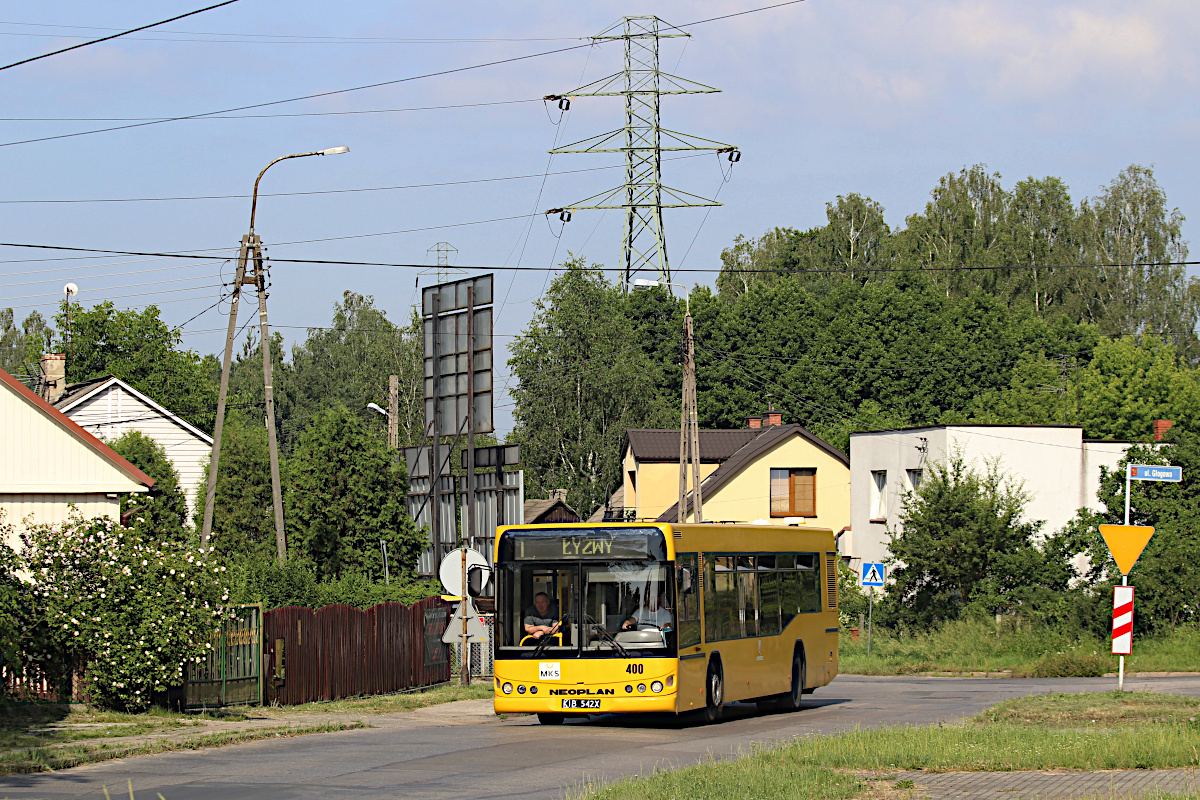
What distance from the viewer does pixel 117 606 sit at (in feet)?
59.1

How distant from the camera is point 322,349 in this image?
115250mm

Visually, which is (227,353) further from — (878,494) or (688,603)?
(878,494)

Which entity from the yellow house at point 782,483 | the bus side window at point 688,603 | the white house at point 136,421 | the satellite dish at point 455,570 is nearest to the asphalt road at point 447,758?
the bus side window at point 688,603

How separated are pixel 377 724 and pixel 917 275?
65645mm

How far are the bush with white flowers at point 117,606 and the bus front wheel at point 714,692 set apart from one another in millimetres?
6750

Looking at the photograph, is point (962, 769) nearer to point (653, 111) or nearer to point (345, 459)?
point (345, 459)

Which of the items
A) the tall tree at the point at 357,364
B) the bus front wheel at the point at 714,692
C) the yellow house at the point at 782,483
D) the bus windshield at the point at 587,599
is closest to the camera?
the bus windshield at the point at 587,599

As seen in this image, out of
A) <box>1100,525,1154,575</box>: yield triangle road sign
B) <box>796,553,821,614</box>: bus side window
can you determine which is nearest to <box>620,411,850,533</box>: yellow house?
<box>796,553,821,614</box>: bus side window

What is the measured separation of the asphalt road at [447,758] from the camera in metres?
12.1

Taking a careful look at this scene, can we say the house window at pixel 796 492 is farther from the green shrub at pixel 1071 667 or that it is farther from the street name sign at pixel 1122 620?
the street name sign at pixel 1122 620

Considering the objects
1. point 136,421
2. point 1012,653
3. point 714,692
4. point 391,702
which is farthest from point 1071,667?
point 136,421

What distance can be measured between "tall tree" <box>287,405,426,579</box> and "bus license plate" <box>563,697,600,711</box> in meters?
23.2

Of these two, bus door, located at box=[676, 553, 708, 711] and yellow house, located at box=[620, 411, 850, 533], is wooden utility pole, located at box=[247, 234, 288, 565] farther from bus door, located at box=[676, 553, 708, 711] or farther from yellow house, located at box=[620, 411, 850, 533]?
yellow house, located at box=[620, 411, 850, 533]

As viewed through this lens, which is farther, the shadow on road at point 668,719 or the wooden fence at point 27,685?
the shadow on road at point 668,719
